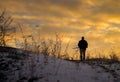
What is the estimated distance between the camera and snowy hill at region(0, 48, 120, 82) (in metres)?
10.4

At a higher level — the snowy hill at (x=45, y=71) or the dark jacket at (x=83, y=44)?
the dark jacket at (x=83, y=44)

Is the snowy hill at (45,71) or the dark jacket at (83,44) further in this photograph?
the dark jacket at (83,44)

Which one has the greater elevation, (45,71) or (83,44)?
(83,44)

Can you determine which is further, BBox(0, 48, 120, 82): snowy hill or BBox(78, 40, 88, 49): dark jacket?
BBox(78, 40, 88, 49): dark jacket

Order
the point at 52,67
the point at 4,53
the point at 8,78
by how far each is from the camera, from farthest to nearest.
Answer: the point at 4,53 < the point at 52,67 < the point at 8,78

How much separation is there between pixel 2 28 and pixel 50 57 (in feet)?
7.23

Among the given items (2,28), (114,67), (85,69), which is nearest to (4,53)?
(2,28)

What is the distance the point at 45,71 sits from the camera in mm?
10836

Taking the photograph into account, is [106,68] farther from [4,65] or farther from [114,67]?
[4,65]

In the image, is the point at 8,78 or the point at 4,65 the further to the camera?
the point at 4,65

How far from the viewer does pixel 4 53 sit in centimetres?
1288

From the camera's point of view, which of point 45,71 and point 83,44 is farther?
point 83,44

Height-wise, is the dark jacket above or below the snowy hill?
above

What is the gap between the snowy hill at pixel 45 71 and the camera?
34.0 ft
